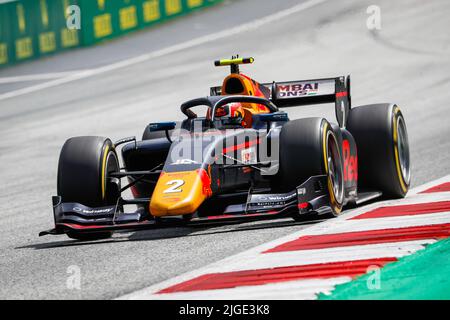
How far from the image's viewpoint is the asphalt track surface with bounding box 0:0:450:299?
7.41 meters

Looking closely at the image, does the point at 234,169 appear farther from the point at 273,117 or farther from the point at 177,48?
the point at 177,48

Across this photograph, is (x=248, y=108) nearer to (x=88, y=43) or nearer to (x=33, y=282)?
(x=33, y=282)

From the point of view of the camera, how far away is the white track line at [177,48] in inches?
960

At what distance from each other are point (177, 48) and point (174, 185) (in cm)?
1906

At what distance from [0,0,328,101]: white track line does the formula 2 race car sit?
15.1 m

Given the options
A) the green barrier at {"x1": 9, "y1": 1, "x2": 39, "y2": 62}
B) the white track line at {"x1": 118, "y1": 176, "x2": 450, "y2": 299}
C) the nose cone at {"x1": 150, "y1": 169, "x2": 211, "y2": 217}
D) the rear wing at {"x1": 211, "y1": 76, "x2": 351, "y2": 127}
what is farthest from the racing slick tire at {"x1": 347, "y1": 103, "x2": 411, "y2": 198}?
the green barrier at {"x1": 9, "y1": 1, "x2": 39, "y2": 62}

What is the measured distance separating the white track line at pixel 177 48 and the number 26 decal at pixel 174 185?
53.7 feet

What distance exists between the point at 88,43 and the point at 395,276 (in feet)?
72.2

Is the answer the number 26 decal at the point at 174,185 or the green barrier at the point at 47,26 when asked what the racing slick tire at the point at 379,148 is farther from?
the green barrier at the point at 47,26

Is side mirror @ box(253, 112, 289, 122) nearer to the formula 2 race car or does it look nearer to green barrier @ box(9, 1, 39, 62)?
the formula 2 race car

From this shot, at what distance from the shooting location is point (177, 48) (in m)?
26.8

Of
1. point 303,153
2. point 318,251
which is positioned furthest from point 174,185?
point 318,251

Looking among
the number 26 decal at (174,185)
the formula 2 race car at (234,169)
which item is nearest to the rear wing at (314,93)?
the formula 2 race car at (234,169)

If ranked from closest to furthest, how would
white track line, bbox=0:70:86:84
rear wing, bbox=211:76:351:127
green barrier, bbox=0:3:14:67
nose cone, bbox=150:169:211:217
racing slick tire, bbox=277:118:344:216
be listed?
1. nose cone, bbox=150:169:211:217
2. racing slick tire, bbox=277:118:344:216
3. rear wing, bbox=211:76:351:127
4. white track line, bbox=0:70:86:84
5. green barrier, bbox=0:3:14:67
